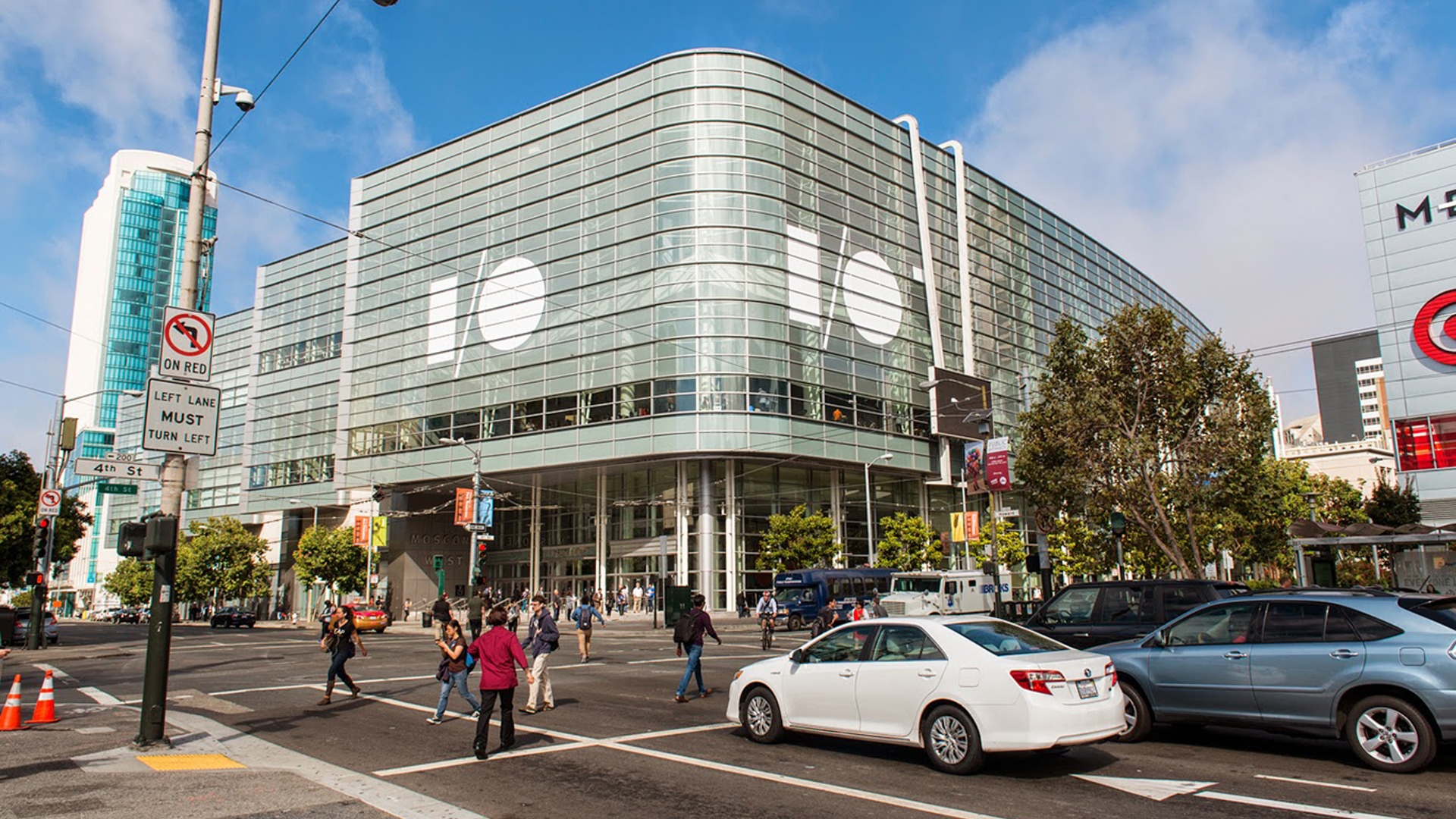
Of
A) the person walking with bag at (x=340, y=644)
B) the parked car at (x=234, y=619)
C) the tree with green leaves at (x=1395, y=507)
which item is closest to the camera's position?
the person walking with bag at (x=340, y=644)

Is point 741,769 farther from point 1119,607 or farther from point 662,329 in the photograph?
point 662,329

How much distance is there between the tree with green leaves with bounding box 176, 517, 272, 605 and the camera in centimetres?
6838

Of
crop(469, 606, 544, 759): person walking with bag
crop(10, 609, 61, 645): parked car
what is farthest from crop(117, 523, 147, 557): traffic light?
crop(10, 609, 61, 645): parked car

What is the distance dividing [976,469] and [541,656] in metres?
27.6

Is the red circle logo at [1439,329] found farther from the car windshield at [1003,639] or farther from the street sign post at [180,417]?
the street sign post at [180,417]

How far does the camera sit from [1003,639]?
896 cm


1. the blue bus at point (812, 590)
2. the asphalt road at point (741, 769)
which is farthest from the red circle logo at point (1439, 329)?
the asphalt road at point (741, 769)

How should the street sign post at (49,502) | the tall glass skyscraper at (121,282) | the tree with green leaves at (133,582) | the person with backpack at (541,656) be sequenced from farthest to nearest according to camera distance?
1. the tall glass skyscraper at (121,282)
2. the tree with green leaves at (133,582)
3. the street sign post at (49,502)
4. the person with backpack at (541,656)

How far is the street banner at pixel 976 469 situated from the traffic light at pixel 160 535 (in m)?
28.2

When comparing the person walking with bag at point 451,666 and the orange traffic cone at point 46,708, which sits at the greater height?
the person walking with bag at point 451,666

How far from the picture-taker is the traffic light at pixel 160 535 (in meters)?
10.4

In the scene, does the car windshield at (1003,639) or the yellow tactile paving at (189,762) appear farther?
the yellow tactile paving at (189,762)

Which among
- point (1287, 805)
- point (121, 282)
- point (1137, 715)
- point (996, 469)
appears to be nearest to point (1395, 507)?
point (996, 469)

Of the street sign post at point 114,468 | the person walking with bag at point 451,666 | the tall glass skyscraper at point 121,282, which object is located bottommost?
the person walking with bag at point 451,666
